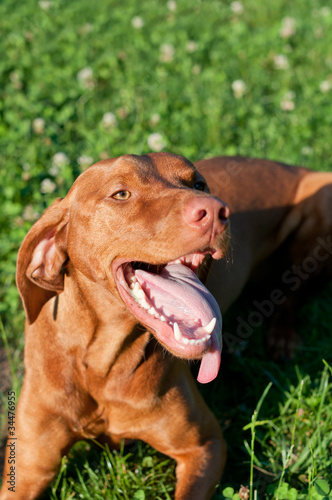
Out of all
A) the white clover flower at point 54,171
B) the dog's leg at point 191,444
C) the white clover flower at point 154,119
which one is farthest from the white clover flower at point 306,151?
the dog's leg at point 191,444

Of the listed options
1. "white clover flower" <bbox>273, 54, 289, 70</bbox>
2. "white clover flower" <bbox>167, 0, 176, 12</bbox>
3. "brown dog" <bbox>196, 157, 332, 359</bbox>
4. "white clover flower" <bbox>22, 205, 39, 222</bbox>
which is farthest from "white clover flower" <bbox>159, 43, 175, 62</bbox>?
"white clover flower" <bbox>22, 205, 39, 222</bbox>

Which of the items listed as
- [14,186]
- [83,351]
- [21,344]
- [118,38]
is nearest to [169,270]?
[83,351]

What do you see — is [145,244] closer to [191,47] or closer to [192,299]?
[192,299]

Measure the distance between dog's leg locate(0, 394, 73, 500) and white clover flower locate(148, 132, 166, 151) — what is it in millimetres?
2515

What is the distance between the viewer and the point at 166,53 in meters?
6.38

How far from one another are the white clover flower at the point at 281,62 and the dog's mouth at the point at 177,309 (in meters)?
4.37

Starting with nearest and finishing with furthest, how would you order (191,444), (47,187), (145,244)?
(145,244) < (191,444) < (47,187)

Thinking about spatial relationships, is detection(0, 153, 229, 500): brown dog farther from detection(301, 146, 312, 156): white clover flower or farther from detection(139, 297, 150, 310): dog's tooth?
detection(301, 146, 312, 156): white clover flower

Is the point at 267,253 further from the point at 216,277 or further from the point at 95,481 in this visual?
the point at 95,481

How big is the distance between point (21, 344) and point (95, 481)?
39.6 inches

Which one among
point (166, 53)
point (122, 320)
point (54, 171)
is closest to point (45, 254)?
point (122, 320)

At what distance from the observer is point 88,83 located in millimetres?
5867

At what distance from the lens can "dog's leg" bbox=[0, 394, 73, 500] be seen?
2.73 metres

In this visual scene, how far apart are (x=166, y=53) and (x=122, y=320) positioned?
446 centimetres
